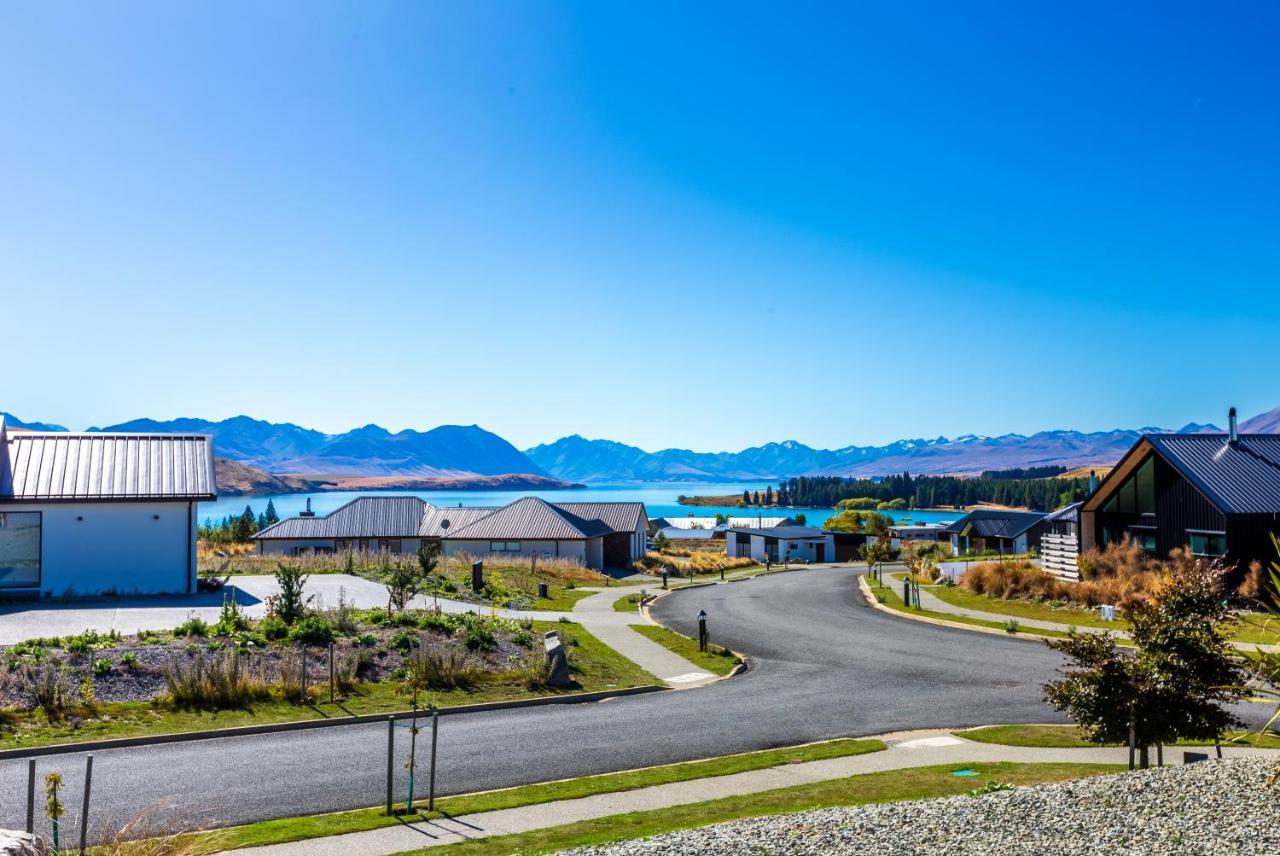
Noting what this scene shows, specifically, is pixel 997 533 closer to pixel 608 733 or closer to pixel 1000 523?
pixel 1000 523

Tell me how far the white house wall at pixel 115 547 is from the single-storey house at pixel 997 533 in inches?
2494

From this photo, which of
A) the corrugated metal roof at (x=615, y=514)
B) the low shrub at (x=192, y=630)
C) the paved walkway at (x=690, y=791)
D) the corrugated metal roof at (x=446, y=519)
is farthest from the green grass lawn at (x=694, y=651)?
the corrugated metal roof at (x=615, y=514)

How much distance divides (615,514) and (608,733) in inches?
1926

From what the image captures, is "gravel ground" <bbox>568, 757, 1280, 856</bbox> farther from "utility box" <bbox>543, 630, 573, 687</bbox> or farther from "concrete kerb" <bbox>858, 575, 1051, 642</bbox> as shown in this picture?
"concrete kerb" <bbox>858, 575, 1051, 642</bbox>

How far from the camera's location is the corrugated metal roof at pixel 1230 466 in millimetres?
30656

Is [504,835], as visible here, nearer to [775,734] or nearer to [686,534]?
[775,734]

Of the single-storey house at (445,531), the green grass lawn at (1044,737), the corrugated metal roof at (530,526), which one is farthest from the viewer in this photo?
the corrugated metal roof at (530,526)

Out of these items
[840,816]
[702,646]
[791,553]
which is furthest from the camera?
[791,553]

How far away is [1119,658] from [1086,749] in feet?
9.37

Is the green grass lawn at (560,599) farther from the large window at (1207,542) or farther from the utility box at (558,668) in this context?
the large window at (1207,542)

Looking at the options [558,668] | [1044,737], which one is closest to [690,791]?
[1044,737]

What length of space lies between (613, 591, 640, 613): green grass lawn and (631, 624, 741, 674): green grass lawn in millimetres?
5917

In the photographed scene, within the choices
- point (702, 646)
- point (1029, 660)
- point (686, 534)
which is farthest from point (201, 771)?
point (686, 534)

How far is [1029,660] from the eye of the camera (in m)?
22.2
